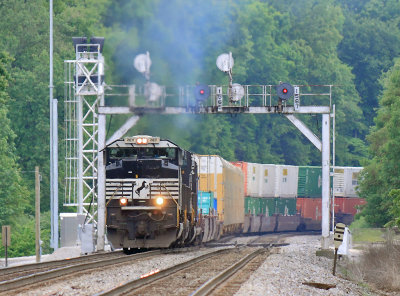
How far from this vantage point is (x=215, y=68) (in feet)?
217

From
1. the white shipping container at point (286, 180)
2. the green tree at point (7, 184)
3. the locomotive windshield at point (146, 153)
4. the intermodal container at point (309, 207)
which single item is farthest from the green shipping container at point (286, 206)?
the locomotive windshield at point (146, 153)

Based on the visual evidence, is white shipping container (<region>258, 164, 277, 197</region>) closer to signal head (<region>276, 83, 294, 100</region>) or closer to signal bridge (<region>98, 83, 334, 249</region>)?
signal bridge (<region>98, 83, 334, 249</region>)

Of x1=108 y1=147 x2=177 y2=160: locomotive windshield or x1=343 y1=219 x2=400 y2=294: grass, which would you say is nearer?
x1=343 y1=219 x2=400 y2=294: grass

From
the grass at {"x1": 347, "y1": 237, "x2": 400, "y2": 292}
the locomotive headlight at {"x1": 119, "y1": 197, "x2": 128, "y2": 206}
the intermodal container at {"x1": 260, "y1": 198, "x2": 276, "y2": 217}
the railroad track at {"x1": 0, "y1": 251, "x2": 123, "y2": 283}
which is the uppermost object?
the locomotive headlight at {"x1": 119, "y1": 197, "x2": 128, "y2": 206}

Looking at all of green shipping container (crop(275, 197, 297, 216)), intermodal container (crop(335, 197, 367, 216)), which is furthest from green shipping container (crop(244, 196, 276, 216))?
intermodal container (crop(335, 197, 367, 216))

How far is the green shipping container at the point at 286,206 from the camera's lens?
69.3m

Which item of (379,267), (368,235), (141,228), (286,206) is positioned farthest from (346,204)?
(141,228)

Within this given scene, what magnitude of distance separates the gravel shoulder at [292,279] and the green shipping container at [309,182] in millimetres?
37713

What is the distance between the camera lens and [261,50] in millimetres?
94875

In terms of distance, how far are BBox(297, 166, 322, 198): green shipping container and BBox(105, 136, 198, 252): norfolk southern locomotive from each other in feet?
133

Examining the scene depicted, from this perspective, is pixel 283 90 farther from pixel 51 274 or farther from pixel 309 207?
pixel 309 207

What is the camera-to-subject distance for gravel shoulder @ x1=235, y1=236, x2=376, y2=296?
21.3 m

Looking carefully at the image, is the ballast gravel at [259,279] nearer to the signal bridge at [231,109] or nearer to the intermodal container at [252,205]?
the signal bridge at [231,109]

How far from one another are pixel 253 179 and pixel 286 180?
587cm
